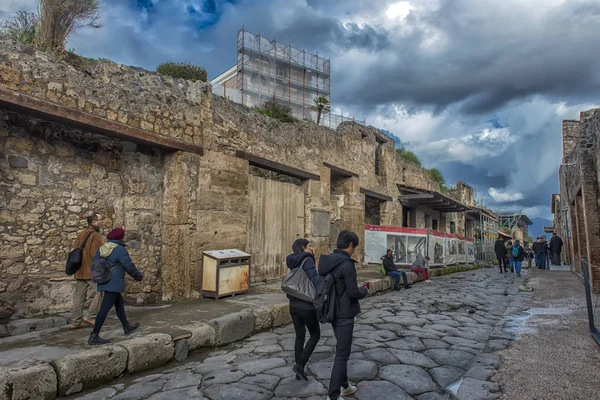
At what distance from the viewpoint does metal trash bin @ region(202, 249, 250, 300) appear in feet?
22.0

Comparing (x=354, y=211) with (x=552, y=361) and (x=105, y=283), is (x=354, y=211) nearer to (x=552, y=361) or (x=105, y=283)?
(x=552, y=361)

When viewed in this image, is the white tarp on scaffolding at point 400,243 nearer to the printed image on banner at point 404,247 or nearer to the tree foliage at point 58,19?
the printed image on banner at point 404,247

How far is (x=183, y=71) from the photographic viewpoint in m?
18.4

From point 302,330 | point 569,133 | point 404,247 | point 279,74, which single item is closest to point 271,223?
point 404,247

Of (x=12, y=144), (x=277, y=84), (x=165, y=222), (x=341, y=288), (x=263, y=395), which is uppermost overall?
A: (x=277, y=84)

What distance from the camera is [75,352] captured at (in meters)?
3.64

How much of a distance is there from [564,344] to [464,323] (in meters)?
1.63

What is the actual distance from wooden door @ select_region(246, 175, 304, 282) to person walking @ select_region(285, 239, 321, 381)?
15.1 feet

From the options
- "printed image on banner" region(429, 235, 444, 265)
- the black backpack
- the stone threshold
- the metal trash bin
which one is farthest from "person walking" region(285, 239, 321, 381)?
"printed image on banner" region(429, 235, 444, 265)

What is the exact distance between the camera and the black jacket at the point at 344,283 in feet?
10.7

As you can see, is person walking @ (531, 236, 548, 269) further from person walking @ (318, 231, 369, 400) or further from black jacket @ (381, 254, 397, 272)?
person walking @ (318, 231, 369, 400)

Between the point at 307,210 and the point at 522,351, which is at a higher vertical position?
the point at 307,210

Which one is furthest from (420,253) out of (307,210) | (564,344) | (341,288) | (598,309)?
(341,288)

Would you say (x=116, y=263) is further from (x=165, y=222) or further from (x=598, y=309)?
(x=598, y=309)
